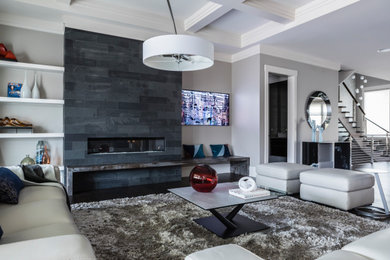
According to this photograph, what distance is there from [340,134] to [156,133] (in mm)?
6743

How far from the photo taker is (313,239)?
2.28 meters

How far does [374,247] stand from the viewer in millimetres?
1154

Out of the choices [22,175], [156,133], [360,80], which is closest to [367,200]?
[156,133]

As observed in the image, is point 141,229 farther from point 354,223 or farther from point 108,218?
point 354,223

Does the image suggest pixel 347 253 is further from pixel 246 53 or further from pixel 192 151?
pixel 246 53

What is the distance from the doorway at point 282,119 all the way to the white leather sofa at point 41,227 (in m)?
4.07

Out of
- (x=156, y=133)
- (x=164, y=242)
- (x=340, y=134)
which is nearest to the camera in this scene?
(x=164, y=242)

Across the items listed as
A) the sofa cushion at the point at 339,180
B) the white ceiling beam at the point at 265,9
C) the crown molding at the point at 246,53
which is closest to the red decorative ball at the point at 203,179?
the sofa cushion at the point at 339,180

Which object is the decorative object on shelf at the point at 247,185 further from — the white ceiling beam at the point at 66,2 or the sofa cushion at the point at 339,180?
the white ceiling beam at the point at 66,2

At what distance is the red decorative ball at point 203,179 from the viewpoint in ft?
8.41

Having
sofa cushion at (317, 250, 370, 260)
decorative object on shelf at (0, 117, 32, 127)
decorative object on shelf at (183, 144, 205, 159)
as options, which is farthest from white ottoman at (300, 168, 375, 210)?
decorative object on shelf at (0, 117, 32, 127)

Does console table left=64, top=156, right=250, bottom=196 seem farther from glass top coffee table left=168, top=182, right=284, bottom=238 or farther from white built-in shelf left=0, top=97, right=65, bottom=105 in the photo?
glass top coffee table left=168, top=182, right=284, bottom=238

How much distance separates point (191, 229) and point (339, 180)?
1899mm

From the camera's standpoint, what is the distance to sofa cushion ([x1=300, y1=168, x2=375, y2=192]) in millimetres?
3133
